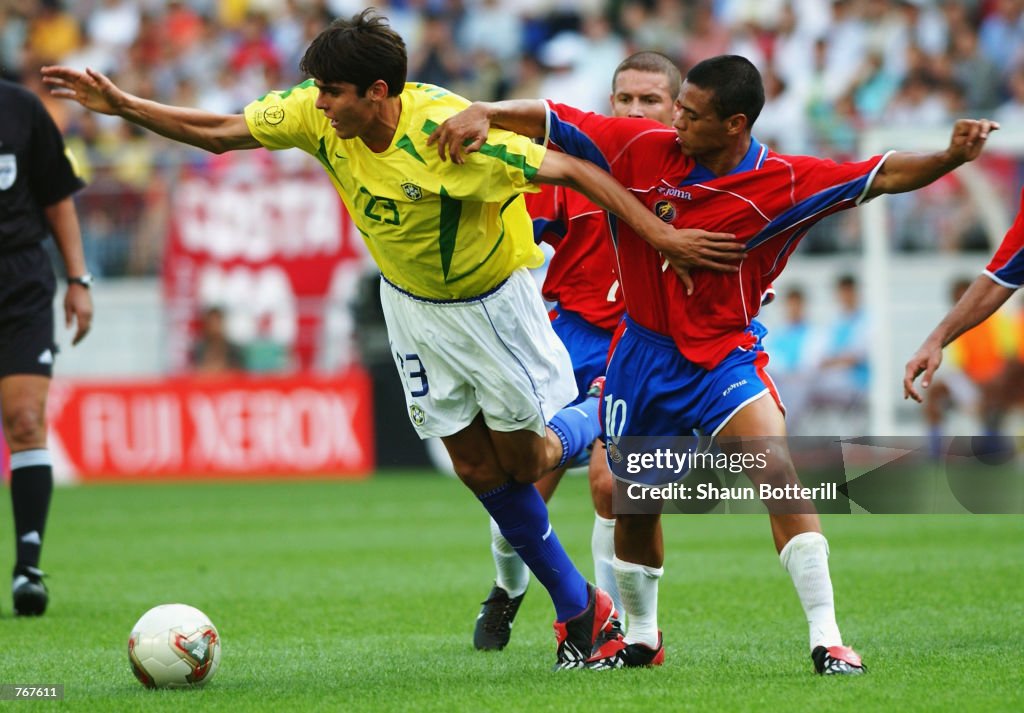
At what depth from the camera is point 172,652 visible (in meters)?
5.21

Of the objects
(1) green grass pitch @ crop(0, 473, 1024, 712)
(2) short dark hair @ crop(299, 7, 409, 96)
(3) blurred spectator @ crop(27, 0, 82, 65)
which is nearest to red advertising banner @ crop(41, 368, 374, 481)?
(1) green grass pitch @ crop(0, 473, 1024, 712)

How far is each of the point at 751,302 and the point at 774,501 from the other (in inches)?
28.3

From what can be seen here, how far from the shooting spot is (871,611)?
6922 millimetres

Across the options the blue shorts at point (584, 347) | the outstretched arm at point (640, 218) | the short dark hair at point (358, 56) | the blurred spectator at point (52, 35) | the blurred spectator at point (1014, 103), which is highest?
the blurred spectator at point (52, 35)

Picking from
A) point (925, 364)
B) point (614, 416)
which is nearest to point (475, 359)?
point (614, 416)

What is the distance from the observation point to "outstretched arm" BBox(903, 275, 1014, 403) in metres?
5.52

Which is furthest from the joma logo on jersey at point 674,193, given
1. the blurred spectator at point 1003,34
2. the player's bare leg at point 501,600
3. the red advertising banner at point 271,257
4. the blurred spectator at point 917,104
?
the blurred spectator at point 1003,34

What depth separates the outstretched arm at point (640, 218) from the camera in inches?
204

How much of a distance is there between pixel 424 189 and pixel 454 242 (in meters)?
0.26

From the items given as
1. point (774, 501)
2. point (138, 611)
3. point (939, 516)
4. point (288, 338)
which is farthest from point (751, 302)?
point (288, 338)

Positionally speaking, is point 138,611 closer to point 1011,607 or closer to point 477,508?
point 1011,607

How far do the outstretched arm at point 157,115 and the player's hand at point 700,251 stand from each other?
1.57 metres

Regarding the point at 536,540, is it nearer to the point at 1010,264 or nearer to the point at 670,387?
the point at 670,387

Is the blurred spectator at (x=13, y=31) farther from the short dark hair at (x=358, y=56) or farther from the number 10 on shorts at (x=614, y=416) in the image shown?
the number 10 on shorts at (x=614, y=416)
